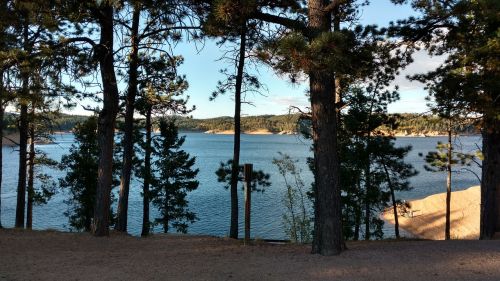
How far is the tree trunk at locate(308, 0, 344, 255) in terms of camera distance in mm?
7023

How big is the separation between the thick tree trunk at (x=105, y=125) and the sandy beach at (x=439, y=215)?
22.2m

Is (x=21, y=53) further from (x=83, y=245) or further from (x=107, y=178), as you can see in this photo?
(x=83, y=245)

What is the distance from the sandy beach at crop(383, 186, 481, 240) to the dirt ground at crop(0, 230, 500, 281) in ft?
73.2

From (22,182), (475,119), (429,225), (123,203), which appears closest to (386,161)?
(475,119)

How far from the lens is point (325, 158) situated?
7016 millimetres

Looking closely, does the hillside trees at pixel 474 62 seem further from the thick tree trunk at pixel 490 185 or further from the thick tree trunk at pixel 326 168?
the thick tree trunk at pixel 326 168

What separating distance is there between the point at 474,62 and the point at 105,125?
8.06m

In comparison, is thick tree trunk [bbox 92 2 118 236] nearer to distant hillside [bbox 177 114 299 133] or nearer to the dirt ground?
the dirt ground

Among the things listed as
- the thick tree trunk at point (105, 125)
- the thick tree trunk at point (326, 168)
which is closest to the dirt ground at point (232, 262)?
the thick tree trunk at point (326, 168)

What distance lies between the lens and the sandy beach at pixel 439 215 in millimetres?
28469

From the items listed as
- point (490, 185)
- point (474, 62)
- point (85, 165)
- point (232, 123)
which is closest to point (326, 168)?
point (474, 62)

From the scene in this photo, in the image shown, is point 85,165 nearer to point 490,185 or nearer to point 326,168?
point 326,168

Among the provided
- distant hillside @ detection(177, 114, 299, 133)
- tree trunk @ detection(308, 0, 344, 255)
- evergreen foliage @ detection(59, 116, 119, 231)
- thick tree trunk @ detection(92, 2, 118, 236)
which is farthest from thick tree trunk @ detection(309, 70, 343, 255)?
evergreen foliage @ detection(59, 116, 119, 231)

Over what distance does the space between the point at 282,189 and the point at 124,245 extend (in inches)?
1015
